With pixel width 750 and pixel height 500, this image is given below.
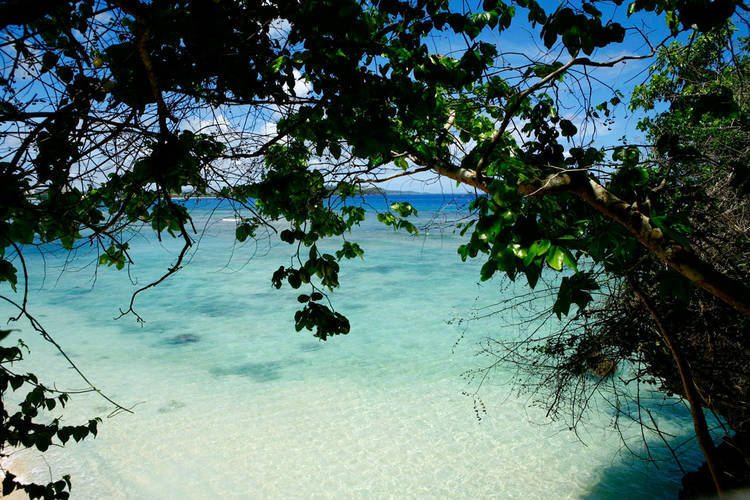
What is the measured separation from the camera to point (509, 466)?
5.50m

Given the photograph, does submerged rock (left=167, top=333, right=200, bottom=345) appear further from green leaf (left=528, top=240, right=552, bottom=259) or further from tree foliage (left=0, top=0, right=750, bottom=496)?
green leaf (left=528, top=240, right=552, bottom=259)

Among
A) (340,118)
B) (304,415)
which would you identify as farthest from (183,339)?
(340,118)

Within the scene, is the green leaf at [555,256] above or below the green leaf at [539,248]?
below

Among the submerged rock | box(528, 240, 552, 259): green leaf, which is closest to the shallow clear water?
the submerged rock

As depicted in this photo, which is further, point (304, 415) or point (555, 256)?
point (304, 415)

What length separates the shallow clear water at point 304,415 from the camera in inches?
203

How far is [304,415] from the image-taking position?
6.77 metres

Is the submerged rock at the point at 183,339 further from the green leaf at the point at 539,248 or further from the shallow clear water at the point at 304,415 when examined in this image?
the green leaf at the point at 539,248

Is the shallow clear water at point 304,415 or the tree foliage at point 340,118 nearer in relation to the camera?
the tree foliage at point 340,118

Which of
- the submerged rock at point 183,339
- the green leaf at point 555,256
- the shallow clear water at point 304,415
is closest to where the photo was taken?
the green leaf at point 555,256

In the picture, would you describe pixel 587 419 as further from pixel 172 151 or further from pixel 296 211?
pixel 172 151

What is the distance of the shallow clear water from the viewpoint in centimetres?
516

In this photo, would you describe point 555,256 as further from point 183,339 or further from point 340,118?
point 183,339

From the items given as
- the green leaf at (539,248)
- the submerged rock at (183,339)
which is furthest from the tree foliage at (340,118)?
the submerged rock at (183,339)
